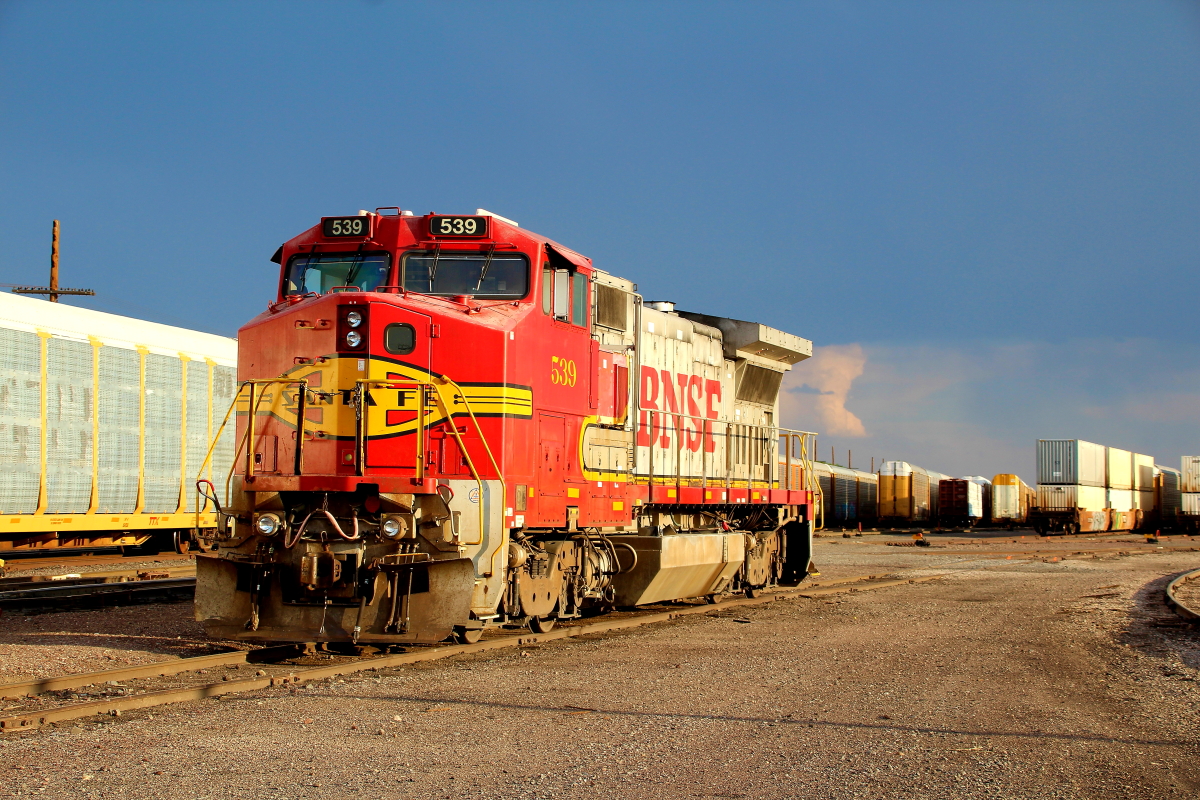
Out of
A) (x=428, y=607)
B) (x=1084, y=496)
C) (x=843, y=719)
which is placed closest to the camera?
(x=843, y=719)

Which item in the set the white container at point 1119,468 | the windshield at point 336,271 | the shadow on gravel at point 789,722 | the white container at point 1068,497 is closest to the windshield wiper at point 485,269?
the windshield at point 336,271

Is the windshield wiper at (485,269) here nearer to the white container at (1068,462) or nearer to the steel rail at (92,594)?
the steel rail at (92,594)

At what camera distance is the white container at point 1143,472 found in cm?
5109

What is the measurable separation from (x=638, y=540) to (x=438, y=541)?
3.76 metres

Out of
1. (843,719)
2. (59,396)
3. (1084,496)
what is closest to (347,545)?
(843,719)

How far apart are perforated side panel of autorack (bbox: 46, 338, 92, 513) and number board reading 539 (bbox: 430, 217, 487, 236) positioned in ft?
30.3

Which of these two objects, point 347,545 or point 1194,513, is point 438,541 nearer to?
point 347,545

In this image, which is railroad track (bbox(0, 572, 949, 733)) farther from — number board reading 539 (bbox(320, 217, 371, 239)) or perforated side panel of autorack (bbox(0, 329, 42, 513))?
perforated side panel of autorack (bbox(0, 329, 42, 513))

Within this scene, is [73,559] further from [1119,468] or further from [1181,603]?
[1119,468]

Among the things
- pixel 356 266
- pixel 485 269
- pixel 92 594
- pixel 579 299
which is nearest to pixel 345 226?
pixel 356 266

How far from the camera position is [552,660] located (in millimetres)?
8727

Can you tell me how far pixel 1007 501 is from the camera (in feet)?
180

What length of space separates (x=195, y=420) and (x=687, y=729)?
1420 centimetres

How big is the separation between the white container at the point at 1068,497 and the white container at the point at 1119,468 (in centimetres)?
266
